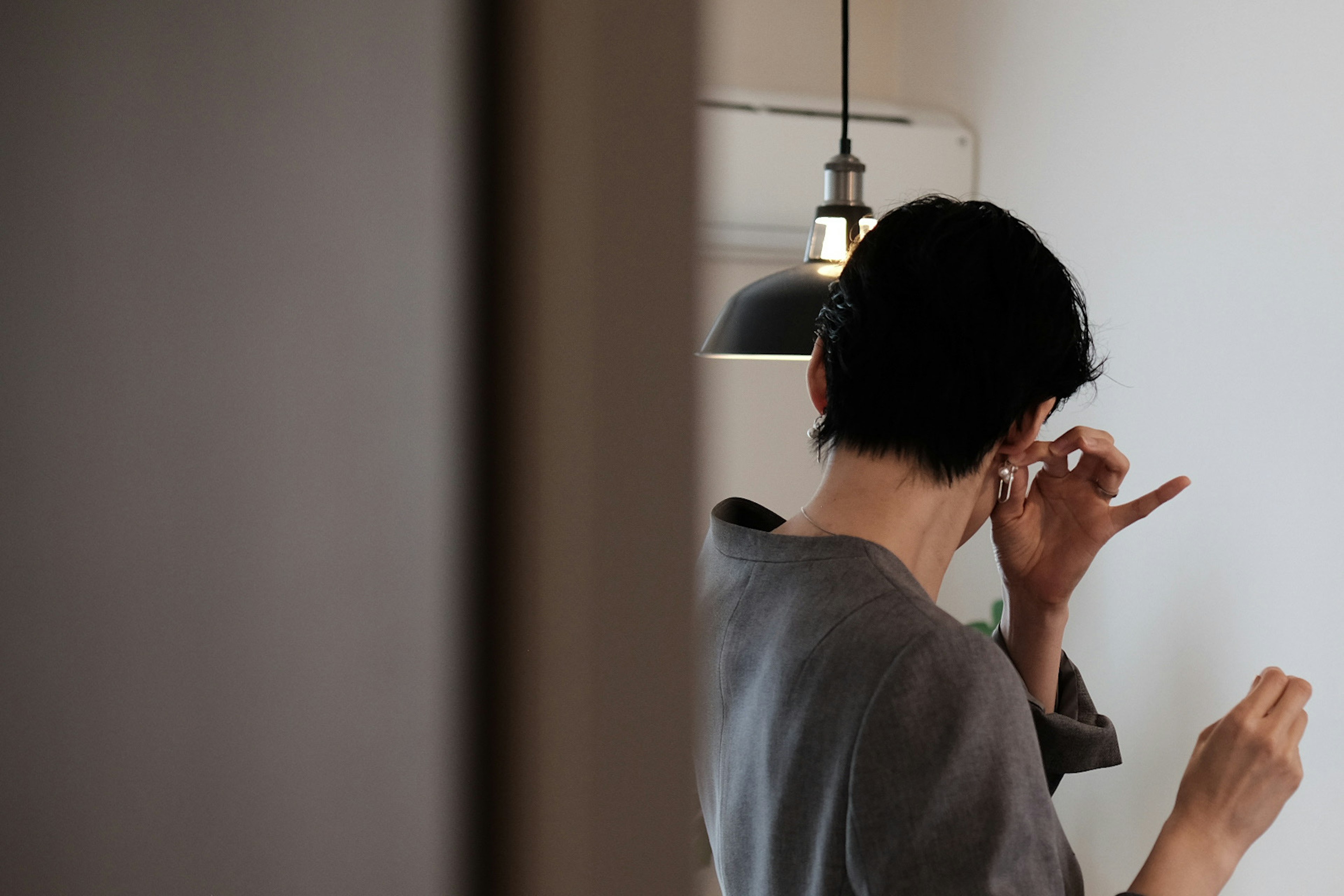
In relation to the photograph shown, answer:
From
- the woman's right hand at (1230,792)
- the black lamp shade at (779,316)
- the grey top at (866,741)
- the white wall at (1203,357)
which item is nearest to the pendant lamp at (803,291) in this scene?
the black lamp shade at (779,316)

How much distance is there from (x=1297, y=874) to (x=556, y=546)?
198 cm

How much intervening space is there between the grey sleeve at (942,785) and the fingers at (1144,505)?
0.53m

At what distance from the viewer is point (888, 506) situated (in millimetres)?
835

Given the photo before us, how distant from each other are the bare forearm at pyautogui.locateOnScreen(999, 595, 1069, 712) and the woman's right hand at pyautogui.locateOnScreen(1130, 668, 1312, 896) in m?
0.23

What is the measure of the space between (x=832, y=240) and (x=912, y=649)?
567 millimetres

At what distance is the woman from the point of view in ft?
2.23

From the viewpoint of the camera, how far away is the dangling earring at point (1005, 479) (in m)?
0.97

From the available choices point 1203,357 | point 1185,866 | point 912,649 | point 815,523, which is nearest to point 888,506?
point 815,523

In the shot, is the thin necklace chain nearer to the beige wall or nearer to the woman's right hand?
the woman's right hand

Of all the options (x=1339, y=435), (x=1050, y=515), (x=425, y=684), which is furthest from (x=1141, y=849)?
(x=425, y=684)

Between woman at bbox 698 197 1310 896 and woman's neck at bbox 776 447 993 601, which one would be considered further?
woman's neck at bbox 776 447 993 601

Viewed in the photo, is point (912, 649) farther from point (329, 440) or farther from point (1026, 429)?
point (329, 440)

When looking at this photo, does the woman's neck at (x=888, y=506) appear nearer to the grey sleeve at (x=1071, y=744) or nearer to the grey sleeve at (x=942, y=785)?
the grey sleeve at (x=942, y=785)

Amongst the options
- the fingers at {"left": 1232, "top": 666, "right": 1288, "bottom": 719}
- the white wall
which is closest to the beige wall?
the white wall
